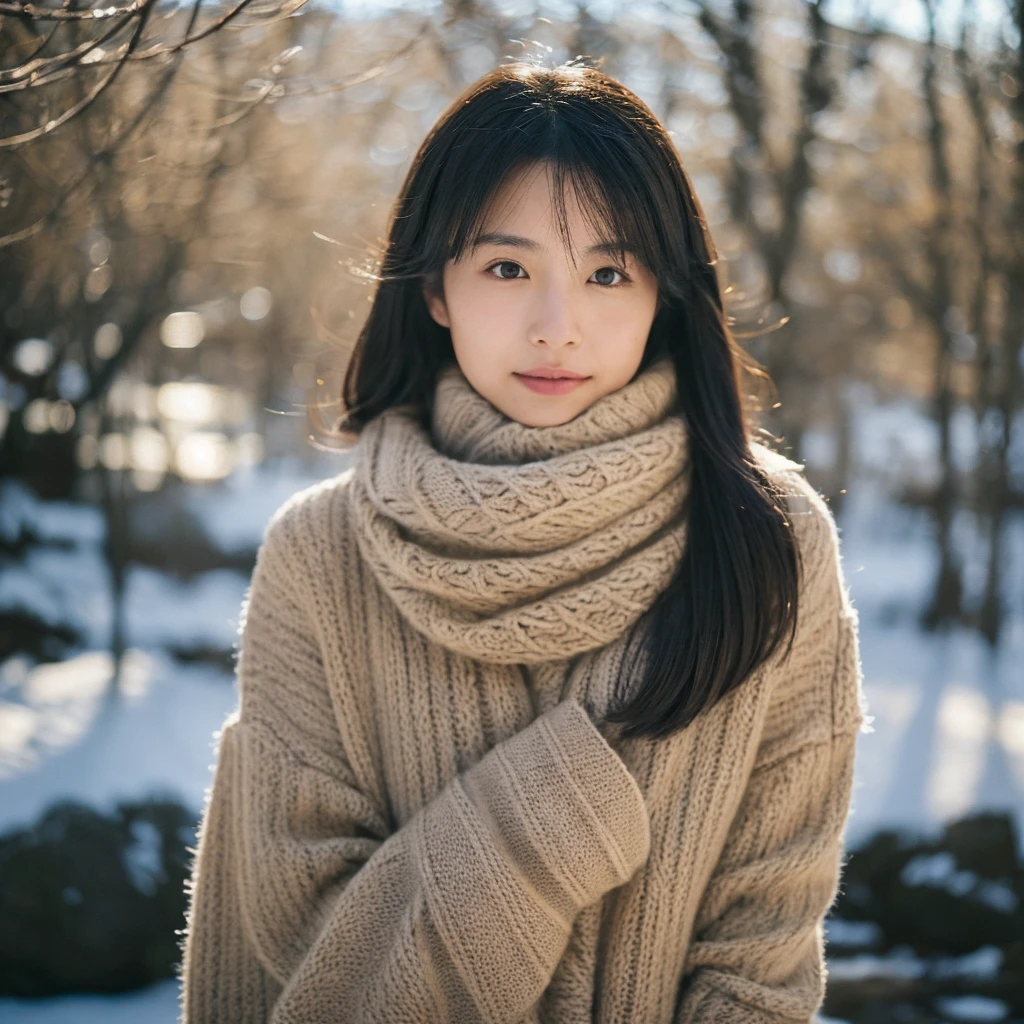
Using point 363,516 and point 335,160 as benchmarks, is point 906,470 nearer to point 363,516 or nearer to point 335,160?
point 335,160

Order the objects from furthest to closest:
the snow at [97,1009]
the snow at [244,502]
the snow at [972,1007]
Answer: the snow at [244,502] → the snow at [972,1007] → the snow at [97,1009]

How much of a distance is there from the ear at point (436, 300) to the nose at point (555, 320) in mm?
201

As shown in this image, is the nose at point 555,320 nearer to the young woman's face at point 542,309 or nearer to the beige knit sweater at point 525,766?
the young woman's face at point 542,309

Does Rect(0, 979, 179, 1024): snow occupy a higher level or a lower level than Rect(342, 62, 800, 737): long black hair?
lower

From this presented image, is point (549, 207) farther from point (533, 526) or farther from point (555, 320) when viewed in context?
point (533, 526)

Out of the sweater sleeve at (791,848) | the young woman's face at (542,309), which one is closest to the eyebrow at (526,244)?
the young woman's face at (542,309)

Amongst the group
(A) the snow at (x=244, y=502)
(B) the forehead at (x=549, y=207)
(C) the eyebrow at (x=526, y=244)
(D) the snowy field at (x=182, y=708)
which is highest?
(B) the forehead at (x=549, y=207)

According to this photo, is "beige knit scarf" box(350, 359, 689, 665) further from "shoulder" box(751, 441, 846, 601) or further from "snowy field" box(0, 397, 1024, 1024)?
"snowy field" box(0, 397, 1024, 1024)

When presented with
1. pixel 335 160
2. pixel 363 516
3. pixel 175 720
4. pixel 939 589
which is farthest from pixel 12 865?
pixel 335 160

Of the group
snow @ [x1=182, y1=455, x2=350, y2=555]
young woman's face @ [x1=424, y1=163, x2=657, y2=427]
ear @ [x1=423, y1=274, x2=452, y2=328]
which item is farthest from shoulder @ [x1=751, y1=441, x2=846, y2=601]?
snow @ [x1=182, y1=455, x2=350, y2=555]

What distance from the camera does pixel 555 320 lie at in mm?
1551

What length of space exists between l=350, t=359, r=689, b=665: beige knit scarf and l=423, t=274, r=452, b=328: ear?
6.4 inches

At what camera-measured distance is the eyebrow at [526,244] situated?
5.10 ft

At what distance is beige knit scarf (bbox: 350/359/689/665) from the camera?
1566 mm
